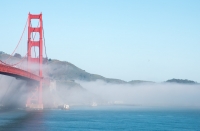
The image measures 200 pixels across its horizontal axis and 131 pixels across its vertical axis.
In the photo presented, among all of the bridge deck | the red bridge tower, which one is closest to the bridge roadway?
the bridge deck

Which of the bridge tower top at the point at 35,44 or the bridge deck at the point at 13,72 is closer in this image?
the bridge deck at the point at 13,72

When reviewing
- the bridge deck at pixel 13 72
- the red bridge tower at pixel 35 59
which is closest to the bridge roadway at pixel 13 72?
the bridge deck at pixel 13 72

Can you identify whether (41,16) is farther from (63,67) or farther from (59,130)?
(63,67)

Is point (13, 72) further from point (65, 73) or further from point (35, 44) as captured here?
point (65, 73)

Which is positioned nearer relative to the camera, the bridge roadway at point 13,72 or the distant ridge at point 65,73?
the bridge roadway at point 13,72

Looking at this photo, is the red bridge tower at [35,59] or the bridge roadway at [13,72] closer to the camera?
the bridge roadway at [13,72]

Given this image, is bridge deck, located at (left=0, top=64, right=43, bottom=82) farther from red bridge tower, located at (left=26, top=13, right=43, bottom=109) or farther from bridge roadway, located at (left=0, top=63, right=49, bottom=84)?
red bridge tower, located at (left=26, top=13, right=43, bottom=109)

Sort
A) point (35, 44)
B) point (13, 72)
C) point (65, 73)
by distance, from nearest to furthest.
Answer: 1. point (13, 72)
2. point (35, 44)
3. point (65, 73)

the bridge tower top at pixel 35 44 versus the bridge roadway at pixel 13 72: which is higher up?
the bridge tower top at pixel 35 44

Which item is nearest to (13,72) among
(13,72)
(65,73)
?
(13,72)

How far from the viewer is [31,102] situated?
172ft

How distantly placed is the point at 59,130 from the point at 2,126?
455 centimetres

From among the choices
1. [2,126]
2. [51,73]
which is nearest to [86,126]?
[2,126]

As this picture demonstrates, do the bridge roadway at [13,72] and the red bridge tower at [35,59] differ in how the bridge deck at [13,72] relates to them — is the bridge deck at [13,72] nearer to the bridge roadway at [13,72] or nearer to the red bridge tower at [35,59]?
the bridge roadway at [13,72]
